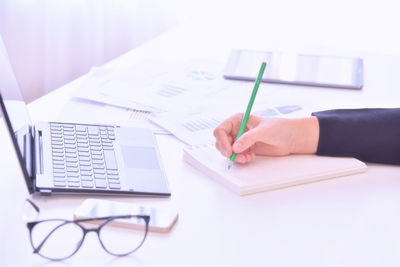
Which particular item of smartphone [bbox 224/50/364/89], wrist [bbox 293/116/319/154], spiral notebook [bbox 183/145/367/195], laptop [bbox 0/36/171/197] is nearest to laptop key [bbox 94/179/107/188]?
laptop [bbox 0/36/171/197]

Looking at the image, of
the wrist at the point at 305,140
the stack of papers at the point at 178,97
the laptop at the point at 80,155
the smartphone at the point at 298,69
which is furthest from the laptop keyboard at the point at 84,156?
the smartphone at the point at 298,69

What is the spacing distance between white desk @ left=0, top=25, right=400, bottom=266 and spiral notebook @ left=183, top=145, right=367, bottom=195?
0.01 metres

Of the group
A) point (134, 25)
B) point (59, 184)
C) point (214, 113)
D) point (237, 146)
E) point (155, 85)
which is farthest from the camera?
point (134, 25)

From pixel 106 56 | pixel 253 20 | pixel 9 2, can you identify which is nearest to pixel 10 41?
pixel 9 2

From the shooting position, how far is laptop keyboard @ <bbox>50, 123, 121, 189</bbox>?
836mm

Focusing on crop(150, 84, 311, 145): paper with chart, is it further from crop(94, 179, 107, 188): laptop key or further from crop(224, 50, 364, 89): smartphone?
crop(94, 179, 107, 188): laptop key

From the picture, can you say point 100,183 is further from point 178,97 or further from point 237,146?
point 178,97

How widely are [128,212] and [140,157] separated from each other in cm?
20

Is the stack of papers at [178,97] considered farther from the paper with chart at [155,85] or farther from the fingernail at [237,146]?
the fingernail at [237,146]

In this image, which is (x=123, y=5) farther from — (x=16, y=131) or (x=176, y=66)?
(x=16, y=131)

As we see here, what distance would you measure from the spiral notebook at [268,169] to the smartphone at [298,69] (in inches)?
17.2

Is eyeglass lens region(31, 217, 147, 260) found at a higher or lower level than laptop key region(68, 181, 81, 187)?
lower

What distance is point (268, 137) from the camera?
967 mm

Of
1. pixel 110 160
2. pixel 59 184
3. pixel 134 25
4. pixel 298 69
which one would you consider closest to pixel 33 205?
pixel 59 184
